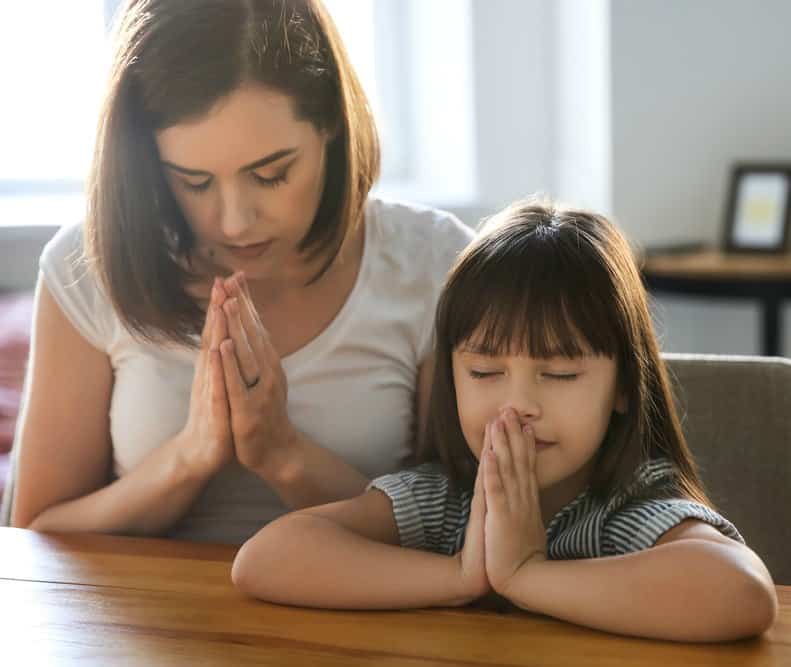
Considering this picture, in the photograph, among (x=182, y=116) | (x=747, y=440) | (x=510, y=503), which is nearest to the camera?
(x=510, y=503)

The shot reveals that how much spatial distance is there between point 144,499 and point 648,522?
535mm

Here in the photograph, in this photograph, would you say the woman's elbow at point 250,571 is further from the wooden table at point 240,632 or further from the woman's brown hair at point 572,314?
the woman's brown hair at point 572,314

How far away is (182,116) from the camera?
1333 mm

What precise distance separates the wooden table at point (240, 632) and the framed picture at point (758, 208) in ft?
7.69

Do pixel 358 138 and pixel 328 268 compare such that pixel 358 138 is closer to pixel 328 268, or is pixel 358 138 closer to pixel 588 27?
pixel 328 268

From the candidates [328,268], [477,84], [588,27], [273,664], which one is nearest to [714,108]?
[588,27]

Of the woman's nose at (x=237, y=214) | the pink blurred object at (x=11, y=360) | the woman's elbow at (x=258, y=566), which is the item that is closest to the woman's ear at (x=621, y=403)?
the woman's elbow at (x=258, y=566)

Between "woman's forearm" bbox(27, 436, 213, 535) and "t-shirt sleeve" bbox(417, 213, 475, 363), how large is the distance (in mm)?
300

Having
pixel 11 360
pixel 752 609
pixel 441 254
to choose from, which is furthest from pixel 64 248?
pixel 11 360

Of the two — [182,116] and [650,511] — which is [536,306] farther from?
[182,116]

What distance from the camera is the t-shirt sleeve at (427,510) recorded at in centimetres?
123

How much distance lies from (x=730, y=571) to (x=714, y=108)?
103 inches

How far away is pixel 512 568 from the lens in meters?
1.06

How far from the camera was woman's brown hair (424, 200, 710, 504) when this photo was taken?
1.15 meters
